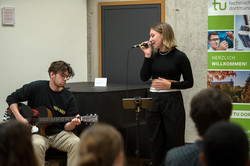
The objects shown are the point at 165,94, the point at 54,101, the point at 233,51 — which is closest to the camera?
the point at 165,94

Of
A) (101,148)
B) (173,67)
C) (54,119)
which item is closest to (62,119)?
(54,119)

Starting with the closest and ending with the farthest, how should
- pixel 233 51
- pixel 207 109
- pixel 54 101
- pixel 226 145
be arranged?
pixel 226 145 < pixel 207 109 < pixel 54 101 < pixel 233 51

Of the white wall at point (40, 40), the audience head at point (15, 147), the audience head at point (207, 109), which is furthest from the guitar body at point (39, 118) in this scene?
the audience head at point (15, 147)

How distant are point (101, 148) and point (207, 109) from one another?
2.14 ft

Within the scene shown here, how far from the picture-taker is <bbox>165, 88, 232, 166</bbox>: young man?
5.98 ft

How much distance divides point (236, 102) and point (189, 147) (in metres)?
2.96

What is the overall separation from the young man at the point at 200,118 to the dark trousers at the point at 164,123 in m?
1.77

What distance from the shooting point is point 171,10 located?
17.7 feet

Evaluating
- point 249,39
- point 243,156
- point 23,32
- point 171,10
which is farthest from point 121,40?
point 243,156

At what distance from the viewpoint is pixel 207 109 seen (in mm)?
1844

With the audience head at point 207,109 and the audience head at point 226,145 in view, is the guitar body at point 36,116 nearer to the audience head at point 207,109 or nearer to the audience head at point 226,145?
the audience head at point 207,109

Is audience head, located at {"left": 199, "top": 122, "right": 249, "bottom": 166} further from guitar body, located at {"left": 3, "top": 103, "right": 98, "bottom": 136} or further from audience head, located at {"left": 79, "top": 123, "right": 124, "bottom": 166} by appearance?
guitar body, located at {"left": 3, "top": 103, "right": 98, "bottom": 136}

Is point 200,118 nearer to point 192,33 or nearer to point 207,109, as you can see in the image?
point 207,109

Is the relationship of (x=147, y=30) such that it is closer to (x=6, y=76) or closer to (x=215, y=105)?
(x=6, y=76)
